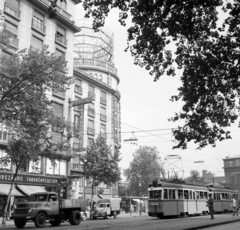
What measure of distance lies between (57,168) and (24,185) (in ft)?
18.0

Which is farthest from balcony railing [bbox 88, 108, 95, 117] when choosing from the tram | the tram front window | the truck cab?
the truck cab

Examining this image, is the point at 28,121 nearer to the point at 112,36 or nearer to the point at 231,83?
the point at 231,83

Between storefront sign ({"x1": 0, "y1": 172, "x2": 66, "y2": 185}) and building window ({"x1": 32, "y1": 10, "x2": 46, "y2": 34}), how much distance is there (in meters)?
15.7

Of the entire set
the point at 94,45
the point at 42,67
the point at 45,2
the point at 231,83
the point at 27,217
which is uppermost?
the point at 94,45

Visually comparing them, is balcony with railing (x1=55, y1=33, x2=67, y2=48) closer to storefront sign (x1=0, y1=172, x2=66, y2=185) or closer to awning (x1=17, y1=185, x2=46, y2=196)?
storefront sign (x1=0, y1=172, x2=66, y2=185)

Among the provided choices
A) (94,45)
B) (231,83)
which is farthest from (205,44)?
(94,45)

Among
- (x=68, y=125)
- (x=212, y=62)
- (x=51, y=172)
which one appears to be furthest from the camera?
(x=51, y=172)

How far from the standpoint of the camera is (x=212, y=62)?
13.3 meters

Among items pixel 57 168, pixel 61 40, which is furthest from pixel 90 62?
pixel 57 168

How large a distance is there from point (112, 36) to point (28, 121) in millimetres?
47375

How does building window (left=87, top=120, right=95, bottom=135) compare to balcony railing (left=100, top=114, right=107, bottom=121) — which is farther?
balcony railing (left=100, top=114, right=107, bottom=121)

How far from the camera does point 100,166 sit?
38031 millimetres

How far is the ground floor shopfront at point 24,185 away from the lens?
31203 mm

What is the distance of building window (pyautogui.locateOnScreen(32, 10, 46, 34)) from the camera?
36.9 m
